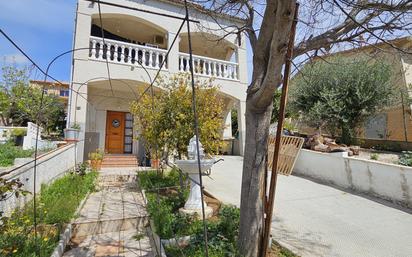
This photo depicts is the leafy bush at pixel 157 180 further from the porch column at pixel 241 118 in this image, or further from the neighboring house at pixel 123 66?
the porch column at pixel 241 118

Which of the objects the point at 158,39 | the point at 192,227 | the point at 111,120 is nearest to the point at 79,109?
the point at 111,120

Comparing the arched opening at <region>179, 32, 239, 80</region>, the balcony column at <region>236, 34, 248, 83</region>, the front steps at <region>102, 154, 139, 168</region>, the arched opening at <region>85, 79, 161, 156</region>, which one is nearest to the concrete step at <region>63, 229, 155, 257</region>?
the front steps at <region>102, 154, 139, 168</region>

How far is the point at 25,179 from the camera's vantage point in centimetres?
459

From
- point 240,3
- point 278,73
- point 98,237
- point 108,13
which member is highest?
point 108,13

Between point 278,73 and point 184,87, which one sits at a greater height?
point 184,87

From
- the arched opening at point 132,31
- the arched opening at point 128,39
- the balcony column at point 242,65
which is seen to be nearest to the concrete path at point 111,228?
the arched opening at point 128,39

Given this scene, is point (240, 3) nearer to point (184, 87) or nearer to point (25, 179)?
point (184, 87)

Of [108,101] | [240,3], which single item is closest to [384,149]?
[240,3]

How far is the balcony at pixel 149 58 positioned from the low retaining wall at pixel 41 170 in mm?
3803

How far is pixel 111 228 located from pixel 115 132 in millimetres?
7800

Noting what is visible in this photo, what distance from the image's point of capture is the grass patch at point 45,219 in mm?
3063

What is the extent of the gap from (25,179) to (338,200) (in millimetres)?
6725

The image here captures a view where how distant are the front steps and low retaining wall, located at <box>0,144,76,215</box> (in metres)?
1.90

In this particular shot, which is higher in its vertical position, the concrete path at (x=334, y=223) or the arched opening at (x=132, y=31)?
the arched opening at (x=132, y=31)
